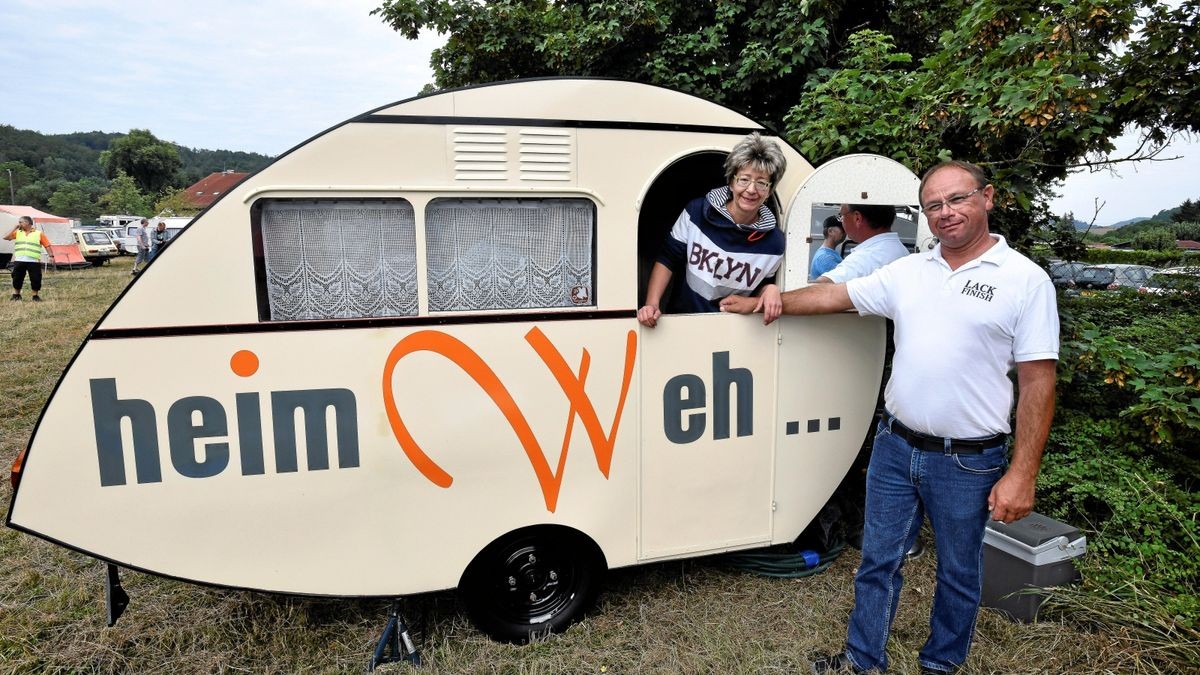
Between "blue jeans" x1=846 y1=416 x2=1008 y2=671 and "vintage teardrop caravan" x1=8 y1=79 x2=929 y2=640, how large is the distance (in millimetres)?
684

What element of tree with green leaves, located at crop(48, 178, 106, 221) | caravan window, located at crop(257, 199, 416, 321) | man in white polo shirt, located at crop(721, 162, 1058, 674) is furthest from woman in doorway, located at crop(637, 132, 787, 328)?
tree with green leaves, located at crop(48, 178, 106, 221)

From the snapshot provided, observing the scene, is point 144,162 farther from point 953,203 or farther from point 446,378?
point 953,203

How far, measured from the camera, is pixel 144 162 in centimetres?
6956

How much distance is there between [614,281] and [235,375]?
1.68 meters

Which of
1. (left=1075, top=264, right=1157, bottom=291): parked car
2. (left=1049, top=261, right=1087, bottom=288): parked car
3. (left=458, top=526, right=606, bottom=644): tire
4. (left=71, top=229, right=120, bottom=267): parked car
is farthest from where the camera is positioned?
(left=71, top=229, right=120, bottom=267): parked car

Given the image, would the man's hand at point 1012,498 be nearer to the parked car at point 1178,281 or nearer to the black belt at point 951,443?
the black belt at point 951,443

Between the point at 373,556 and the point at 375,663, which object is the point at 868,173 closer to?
the point at 373,556

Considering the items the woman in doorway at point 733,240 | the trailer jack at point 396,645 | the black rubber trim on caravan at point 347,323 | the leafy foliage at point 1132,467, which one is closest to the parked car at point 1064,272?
the leafy foliage at point 1132,467

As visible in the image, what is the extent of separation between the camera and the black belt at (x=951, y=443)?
2.54 metres

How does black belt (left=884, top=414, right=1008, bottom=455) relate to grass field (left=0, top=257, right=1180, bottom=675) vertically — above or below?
above

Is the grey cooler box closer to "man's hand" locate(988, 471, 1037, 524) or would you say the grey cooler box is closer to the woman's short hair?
"man's hand" locate(988, 471, 1037, 524)

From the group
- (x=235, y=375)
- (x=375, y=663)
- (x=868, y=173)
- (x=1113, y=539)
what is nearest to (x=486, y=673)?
(x=375, y=663)

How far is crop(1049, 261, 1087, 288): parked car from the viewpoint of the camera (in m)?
5.48

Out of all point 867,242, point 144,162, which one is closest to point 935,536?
point 867,242
